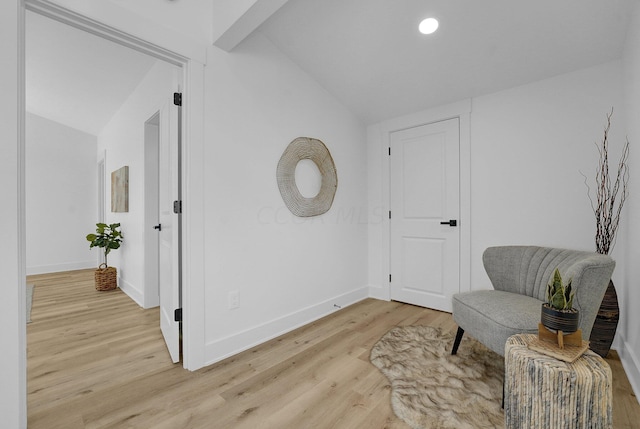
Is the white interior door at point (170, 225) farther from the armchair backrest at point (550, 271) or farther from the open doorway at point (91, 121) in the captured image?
the armchair backrest at point (550, 271)

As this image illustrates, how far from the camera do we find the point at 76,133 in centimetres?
536

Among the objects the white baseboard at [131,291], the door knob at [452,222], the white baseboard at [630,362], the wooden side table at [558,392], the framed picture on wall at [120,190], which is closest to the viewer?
the wooden side table at [558,392]

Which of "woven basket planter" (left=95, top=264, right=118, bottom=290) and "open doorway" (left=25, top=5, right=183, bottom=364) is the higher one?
"open doorway" (left=25, top=5, right=183, bottom=364)

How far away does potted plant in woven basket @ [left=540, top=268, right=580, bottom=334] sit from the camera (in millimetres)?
1131

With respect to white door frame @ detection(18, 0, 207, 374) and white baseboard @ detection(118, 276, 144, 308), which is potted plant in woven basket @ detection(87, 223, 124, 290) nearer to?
white baseboard @ detection(118, 276, 144, 308)

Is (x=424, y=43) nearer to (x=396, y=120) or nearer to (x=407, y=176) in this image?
(x=396, y=120)

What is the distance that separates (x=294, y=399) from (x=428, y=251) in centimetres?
200

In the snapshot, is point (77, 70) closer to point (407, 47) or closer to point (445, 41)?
point (407, 47)

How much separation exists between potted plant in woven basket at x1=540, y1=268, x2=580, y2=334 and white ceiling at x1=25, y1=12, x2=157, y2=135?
3556 mm

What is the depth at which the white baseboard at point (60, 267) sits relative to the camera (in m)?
4.92

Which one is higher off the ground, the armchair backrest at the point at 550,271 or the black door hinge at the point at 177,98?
the black door hinge at the point at 177,98

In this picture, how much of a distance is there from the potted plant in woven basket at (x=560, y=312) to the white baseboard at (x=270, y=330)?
176 centimetres

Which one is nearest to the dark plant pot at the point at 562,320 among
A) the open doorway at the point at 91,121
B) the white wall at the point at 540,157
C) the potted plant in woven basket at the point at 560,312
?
the potted plant in woven basket at the point at 560,312

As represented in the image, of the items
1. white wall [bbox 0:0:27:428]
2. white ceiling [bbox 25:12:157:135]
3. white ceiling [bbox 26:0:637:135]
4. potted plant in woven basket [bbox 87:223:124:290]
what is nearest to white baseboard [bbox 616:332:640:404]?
white ceiling [bbox 26:0:637:135]
